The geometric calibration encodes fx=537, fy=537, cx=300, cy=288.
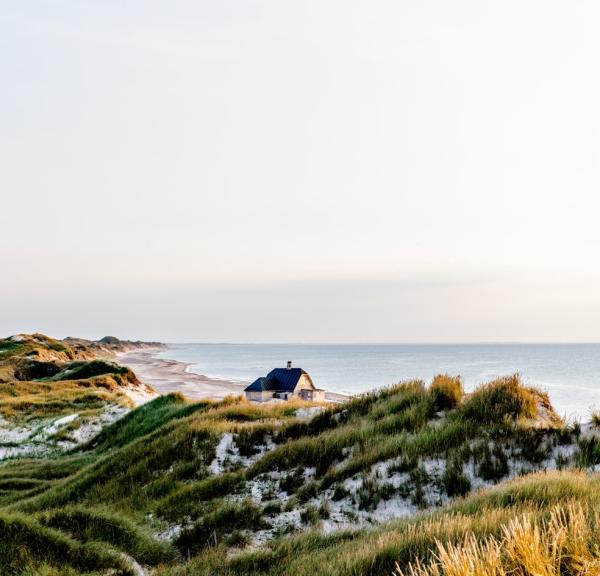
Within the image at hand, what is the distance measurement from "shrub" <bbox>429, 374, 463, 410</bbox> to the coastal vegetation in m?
0.04

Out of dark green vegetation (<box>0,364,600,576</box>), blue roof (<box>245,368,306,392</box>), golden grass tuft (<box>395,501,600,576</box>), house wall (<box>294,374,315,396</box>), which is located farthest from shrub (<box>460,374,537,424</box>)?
blue roof (<box>245,368,306,392</box>)

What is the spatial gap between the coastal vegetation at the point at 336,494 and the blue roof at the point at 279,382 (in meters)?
27.9

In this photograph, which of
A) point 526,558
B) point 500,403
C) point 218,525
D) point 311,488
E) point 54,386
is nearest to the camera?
point 526,558

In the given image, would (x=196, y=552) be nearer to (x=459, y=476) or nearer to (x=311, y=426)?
(x=459, y=476)

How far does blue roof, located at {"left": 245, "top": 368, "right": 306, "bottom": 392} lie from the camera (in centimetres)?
4409

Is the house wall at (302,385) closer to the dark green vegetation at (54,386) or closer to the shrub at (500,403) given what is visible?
the dark green vegetation at (54,386)

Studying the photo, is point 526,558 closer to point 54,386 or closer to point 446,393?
point 446,393

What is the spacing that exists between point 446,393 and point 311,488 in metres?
4.11

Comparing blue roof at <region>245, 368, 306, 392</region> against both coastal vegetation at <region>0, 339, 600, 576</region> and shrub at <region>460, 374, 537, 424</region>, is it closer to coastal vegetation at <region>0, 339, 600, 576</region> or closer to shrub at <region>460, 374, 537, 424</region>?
coastal vegetation at <region>0, 339, 600, 576</region>

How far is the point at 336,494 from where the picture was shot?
953 centimetres

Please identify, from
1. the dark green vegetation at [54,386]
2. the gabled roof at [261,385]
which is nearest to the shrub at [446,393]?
the dark green vegetation at [54,386]

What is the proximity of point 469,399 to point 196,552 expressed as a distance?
639 centimetres

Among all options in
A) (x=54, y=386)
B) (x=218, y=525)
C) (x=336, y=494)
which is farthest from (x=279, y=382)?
(x=218, y=525)

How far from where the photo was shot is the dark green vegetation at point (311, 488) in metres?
6.00
